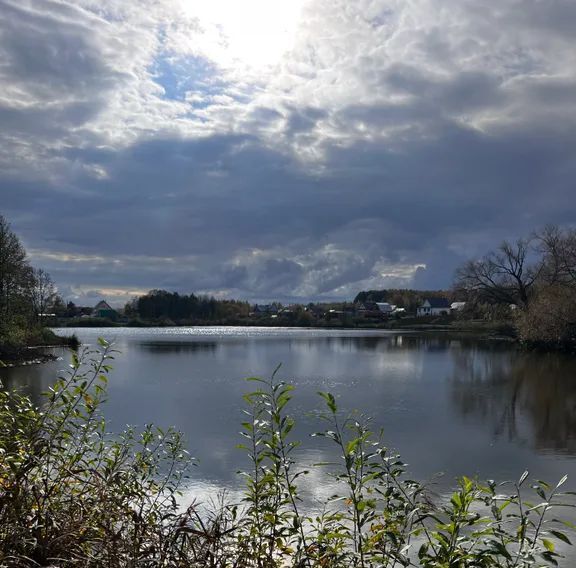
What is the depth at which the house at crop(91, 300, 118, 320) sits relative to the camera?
380 feet

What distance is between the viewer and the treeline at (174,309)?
111 meters

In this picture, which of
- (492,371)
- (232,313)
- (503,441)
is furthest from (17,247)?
(232,313)

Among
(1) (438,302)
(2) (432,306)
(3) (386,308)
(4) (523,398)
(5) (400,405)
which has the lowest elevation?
(4) (523,398)

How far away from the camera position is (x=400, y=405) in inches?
619

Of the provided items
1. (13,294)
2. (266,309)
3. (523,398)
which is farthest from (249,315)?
(523,398)

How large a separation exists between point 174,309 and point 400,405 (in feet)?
331

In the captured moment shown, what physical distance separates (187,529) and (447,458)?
319 inches

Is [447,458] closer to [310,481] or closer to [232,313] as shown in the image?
[310,481]

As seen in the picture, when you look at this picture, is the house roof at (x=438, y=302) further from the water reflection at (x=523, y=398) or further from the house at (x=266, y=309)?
the water reflection at (x=523, y=398)

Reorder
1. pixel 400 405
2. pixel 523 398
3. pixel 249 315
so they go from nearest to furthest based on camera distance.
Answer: pixel 400 405 < pixel 523 398 < pixel 249 315

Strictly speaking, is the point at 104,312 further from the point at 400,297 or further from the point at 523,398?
the point at 523,398

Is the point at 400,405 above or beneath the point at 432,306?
beneath

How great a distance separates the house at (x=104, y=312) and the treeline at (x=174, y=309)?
3953mm

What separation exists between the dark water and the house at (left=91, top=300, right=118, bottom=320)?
88745 millimetres
